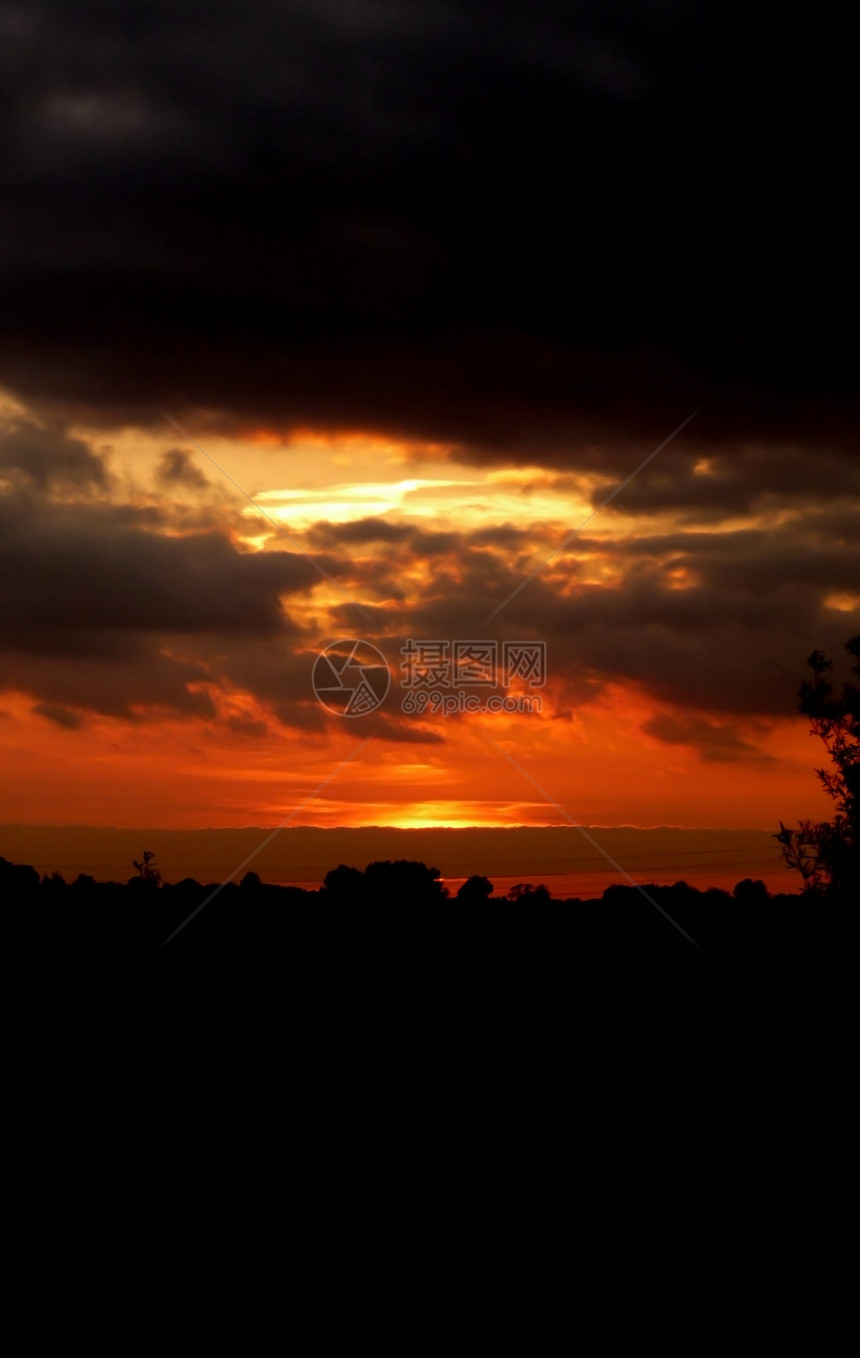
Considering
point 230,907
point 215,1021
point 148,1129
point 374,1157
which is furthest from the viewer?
point 230,907

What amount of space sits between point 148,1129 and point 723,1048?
11.1 metres

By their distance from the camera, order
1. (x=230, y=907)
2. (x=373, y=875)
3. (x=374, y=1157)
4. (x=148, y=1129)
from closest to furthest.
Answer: (x=374, y=1157) < (x=148, y=1129) < (x=230, y=907) < (x=373, y=875)

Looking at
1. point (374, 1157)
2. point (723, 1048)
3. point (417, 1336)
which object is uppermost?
point (723, 1048)

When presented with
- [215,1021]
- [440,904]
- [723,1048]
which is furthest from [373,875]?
[723,1048]

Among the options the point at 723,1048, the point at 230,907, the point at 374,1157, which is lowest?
the point at 374,1157

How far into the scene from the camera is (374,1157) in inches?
847

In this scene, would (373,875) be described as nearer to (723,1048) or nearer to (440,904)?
(440,904)

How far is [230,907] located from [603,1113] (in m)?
24.2

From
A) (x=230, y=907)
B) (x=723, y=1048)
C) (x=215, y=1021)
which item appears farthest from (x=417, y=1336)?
(x=230, y=907)

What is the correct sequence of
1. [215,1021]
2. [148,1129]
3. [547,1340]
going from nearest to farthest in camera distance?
[547,1340], [148,1129], [215,1021]

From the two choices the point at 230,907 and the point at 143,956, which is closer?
the point at 143,956

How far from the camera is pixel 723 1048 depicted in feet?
84.8

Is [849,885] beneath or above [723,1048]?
above

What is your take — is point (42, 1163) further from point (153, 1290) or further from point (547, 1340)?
point (547, 1340)
